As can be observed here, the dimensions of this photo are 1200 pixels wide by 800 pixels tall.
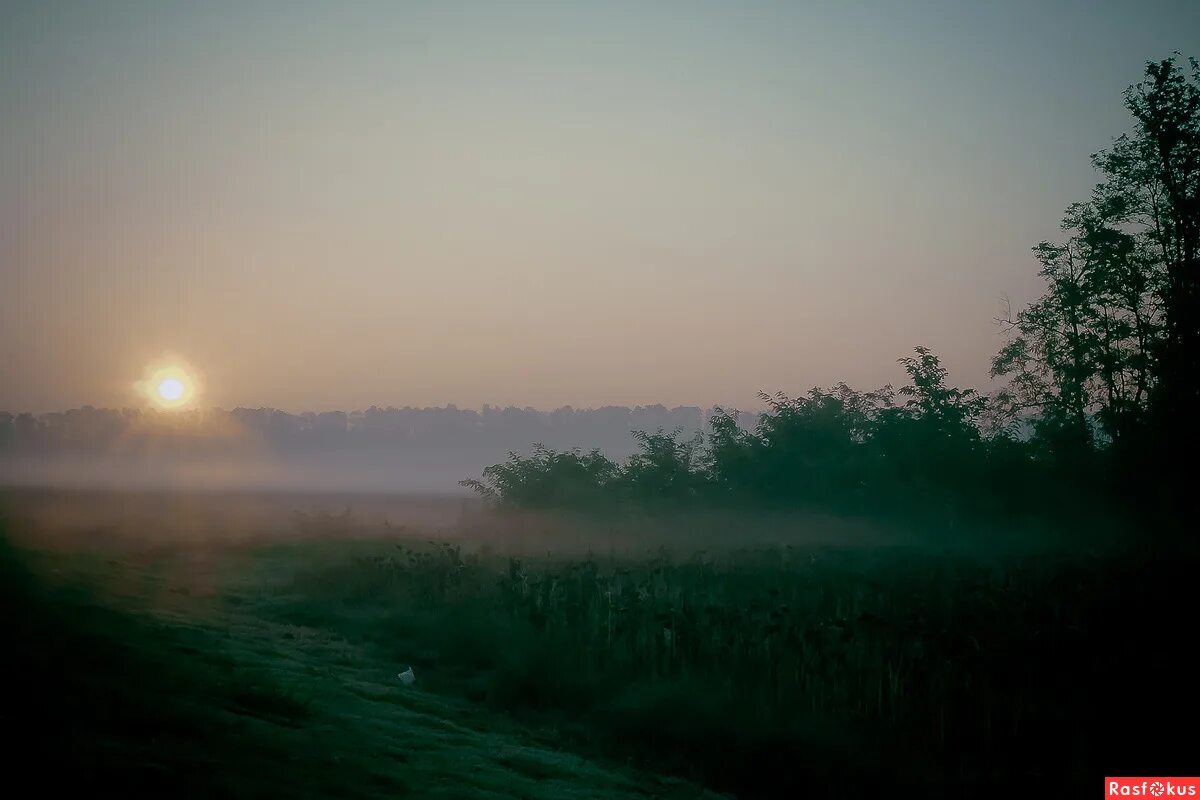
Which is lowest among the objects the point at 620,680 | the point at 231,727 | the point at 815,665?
the point at 620,680

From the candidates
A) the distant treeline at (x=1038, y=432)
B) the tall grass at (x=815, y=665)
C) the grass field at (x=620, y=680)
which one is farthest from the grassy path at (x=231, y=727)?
the distant treeline at (x=1038, y=432)

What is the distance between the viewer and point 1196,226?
30.4 m

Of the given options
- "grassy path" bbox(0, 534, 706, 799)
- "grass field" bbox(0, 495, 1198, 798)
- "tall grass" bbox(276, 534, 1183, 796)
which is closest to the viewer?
"grassy path" bbox(0, 534, 706, 799)

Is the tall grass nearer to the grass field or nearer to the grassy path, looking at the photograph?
the grass field

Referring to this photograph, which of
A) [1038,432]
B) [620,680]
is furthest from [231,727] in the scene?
[1038,432]

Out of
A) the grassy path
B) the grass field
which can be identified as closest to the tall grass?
the grass field

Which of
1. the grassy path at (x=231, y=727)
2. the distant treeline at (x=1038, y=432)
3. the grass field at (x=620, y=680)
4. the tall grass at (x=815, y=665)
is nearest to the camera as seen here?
the grassy path at (x=231, y=727)

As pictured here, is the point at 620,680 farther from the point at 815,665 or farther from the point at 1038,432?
the point at 1038,432

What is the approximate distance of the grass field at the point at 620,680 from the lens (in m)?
6.23

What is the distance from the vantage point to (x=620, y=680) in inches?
553

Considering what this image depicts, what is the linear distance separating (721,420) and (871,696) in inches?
1284

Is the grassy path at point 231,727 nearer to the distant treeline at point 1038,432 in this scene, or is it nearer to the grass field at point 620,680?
the grass field at point 620,680

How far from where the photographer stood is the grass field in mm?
6230

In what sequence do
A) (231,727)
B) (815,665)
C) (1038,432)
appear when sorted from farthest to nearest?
(1038,432) → (815,665) → (231,727)
